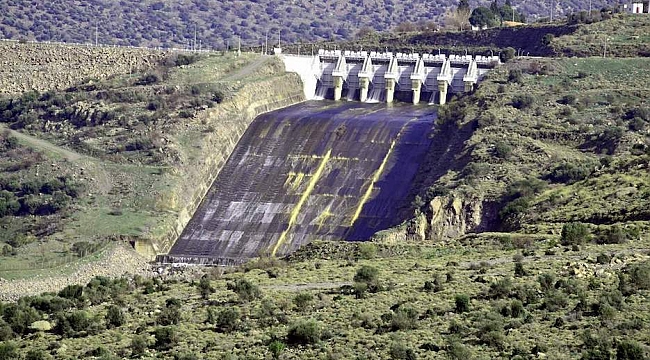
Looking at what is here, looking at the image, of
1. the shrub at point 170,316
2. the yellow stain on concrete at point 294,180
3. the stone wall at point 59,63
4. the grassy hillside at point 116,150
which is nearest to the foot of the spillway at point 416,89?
the grassy hillside at point 116,150

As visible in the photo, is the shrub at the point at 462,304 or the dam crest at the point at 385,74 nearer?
the shrub at the point at 462,304

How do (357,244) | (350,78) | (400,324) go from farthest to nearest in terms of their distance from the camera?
(350,78) < (357,244) < (400,324)

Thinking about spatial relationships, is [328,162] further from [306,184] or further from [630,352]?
[630,352]

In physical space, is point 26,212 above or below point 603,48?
below

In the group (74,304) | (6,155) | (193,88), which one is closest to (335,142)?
(193,88)

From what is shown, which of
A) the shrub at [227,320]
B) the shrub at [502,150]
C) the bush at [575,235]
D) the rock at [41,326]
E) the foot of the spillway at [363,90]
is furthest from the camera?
the foot of the spillway at [363,90]

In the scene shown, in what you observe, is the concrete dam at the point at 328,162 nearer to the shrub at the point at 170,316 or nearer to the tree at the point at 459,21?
the tree at the point at 459,21

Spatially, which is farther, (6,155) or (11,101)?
(11,101)

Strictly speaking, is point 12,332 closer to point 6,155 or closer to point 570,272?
point 570,272
